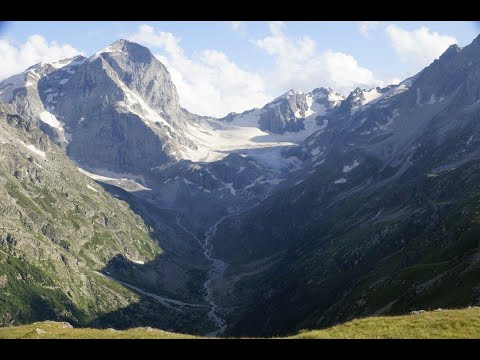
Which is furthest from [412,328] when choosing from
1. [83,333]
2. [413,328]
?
[83,333]

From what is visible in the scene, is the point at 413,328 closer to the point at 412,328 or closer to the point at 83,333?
the point at 412,328

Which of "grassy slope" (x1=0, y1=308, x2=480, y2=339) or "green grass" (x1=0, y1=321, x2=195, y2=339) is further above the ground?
"green grass" (x1=0, y1=321, x2=195, y2=339)

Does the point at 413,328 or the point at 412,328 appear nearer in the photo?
the point at 413,328

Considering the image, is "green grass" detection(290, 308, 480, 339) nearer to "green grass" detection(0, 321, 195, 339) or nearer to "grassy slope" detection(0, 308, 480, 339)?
"grassy slope" detection(0, 308, 480, 339)

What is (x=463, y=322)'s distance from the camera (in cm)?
2852

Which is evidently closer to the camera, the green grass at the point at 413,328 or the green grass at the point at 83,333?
the green grass at the point at 413,328

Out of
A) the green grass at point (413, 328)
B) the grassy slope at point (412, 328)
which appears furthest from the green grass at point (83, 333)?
the green grass at point (413, 328)

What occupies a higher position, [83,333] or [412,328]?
[83,333]

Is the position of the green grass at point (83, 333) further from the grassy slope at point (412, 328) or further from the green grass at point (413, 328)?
the green grass at point (413, 328)

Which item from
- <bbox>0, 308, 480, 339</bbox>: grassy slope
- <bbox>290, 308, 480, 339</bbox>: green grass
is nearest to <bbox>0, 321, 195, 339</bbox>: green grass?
<bbox>0, 308, 480, 339</bbox>: grassy slope
